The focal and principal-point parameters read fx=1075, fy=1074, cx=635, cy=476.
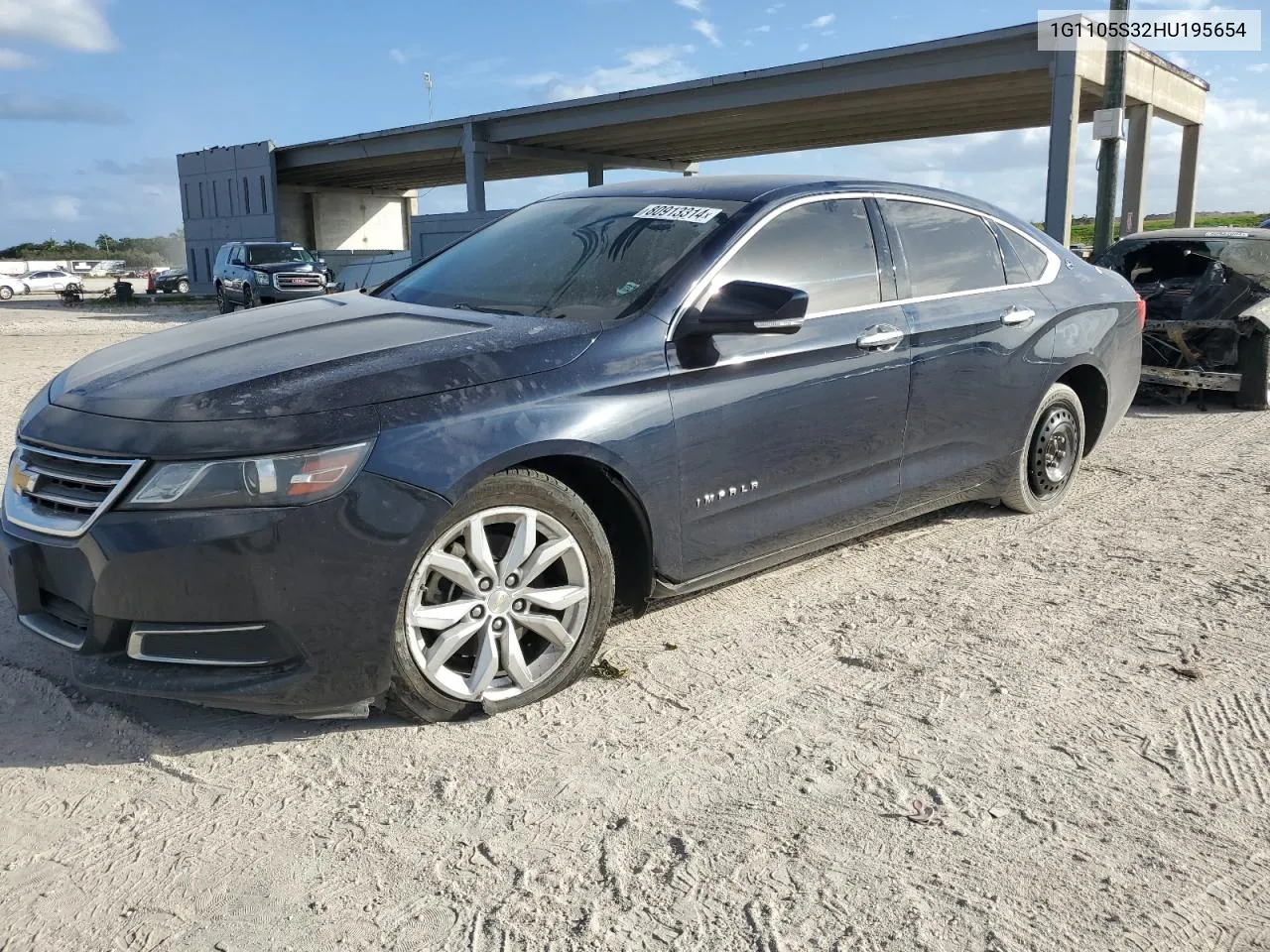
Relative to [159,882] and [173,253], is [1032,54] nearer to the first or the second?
[159,882]

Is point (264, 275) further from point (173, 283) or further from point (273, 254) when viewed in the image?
point (173, 283)

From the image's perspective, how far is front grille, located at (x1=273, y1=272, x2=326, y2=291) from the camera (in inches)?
981

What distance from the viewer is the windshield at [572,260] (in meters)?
3.71

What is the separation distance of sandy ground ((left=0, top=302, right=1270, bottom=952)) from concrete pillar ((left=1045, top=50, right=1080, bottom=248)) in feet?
57.1

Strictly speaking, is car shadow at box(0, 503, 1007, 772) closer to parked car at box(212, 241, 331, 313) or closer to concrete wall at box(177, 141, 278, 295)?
parked car at box(212, 241, 331, 313)

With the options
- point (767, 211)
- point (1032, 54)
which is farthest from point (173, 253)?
point (767, 211)

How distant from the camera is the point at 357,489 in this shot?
280 cm

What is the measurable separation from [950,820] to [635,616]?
1.36 m

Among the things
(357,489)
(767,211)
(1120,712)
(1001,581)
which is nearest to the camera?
(357,489)

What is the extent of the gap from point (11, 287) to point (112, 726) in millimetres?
44756

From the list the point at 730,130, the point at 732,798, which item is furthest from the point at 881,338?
the point at 730,130

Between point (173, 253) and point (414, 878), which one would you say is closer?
point (414, 878)

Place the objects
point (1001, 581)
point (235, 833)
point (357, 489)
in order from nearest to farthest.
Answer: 1. point (235, 833)
2. point (357, 489)
3. point (1001, 581)

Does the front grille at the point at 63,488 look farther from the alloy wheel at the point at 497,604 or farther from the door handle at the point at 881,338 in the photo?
the door handle at the point at 881,338
